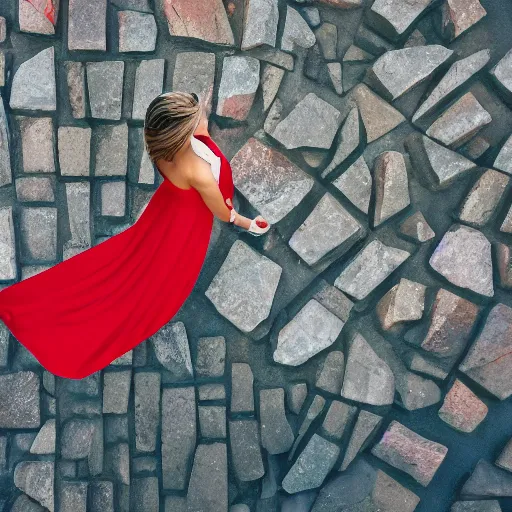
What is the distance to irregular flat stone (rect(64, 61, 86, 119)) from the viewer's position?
8.97 feet

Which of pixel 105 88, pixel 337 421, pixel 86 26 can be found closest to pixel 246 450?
pixel 337 421

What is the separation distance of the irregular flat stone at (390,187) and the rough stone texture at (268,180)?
29 cm

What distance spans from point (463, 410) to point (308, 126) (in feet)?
4.39

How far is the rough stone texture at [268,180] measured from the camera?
272 cm

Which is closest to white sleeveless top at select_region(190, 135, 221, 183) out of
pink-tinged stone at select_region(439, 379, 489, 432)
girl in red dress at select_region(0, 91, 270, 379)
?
girl in red dress at select_region(0, 91, 270, 379)

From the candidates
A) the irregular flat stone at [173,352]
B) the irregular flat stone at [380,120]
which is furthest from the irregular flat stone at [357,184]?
the irregular flat stone at [173,352]

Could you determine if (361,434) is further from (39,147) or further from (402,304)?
(39,147)

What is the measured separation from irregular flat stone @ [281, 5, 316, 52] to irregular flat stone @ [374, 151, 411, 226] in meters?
0.58

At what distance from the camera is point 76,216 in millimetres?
2730

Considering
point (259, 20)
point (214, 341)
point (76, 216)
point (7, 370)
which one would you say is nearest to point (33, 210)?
point (76, 216)

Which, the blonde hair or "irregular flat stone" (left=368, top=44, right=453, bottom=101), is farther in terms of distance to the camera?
"irregular flat stone" (left=368, top=44, right=453, bottom=101)

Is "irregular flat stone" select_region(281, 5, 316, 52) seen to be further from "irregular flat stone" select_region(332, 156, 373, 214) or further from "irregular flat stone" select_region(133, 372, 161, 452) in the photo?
"irregular flat stone" select_region(133, 372, 161, 452)

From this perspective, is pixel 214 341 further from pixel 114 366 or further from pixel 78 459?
pixel 78 459

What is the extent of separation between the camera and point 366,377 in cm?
269
